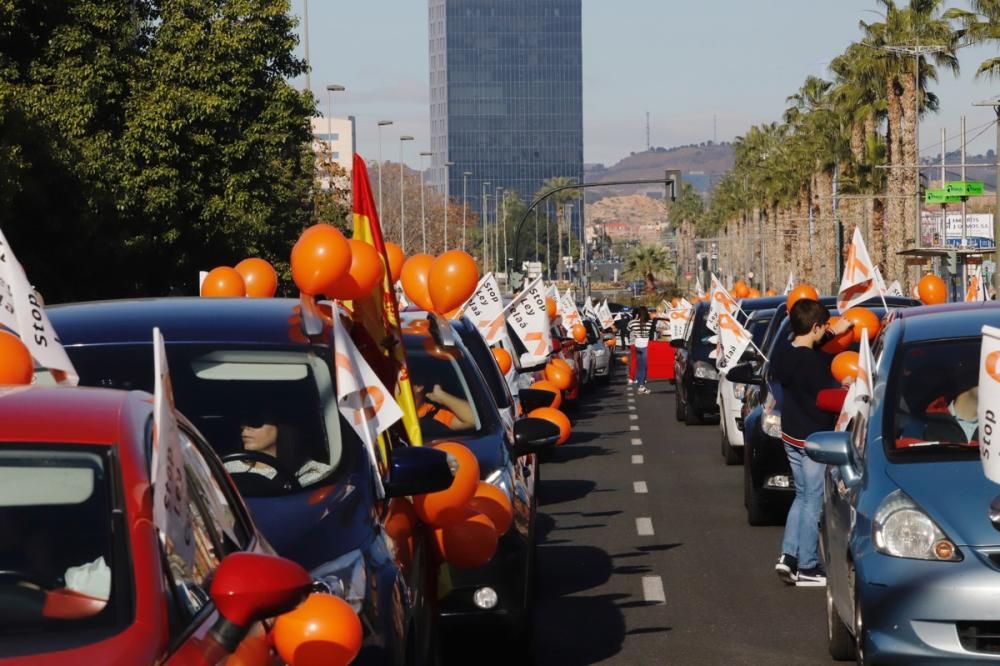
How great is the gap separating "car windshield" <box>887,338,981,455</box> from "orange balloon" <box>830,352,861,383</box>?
2.32 metres

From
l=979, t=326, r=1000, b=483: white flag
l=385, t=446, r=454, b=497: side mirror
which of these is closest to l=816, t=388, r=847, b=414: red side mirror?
l=979, t=326, r=1000, b=483: white flag

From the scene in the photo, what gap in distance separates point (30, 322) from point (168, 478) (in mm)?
2369

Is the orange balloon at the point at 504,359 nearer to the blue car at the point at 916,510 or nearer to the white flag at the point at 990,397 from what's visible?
the blue car at the point at 916,510

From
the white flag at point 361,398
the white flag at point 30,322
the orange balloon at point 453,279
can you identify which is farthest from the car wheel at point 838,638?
the white flag at point 30,322

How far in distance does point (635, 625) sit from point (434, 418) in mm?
1631

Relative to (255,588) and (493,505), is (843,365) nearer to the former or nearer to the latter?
(493,505)

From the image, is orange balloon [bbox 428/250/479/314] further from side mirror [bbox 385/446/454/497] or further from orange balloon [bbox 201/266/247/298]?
side mirror [bbox 385/446/454/497]

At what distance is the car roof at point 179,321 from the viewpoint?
20.9ft

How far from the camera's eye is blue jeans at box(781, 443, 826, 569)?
11.2m

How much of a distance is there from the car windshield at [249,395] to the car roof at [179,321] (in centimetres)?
5

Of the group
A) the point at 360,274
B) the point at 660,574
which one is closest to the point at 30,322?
the point at 360,274

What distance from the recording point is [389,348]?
7582 millimetres

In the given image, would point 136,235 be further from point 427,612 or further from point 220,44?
point 427,612

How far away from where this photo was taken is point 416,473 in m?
6.18
